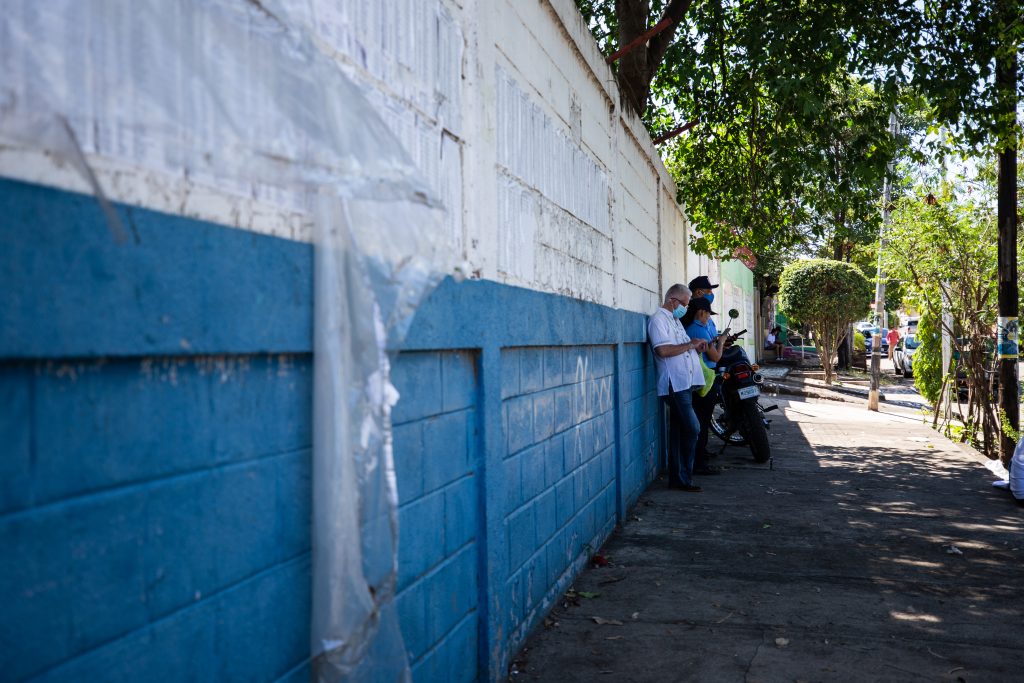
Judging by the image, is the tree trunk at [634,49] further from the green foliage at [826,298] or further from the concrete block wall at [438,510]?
the green foliage at [826,298]

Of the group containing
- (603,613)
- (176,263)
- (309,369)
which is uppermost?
(176,263)

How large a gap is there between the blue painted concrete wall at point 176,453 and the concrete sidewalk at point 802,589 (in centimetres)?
123

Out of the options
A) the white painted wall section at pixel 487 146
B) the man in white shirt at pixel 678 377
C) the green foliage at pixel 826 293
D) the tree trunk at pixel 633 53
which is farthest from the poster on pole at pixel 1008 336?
the green foliage at pixel 826 293

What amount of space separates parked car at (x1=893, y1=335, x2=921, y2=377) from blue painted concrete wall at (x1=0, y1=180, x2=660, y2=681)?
24.0 meters

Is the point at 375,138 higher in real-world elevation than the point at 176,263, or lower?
higher

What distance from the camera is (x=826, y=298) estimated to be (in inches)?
922

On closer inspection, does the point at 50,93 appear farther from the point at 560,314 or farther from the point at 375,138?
the point at 560,314

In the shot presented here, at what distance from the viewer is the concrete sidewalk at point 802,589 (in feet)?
12.8

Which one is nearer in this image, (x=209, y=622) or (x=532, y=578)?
(x=209, y=622)

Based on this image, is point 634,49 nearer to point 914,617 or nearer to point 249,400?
point 914,617

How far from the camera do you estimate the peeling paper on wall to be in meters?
1.58

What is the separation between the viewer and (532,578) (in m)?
4.22

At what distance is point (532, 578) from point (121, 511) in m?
2.93

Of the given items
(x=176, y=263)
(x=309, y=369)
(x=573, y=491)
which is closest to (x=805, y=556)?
(x=573, y=491)
